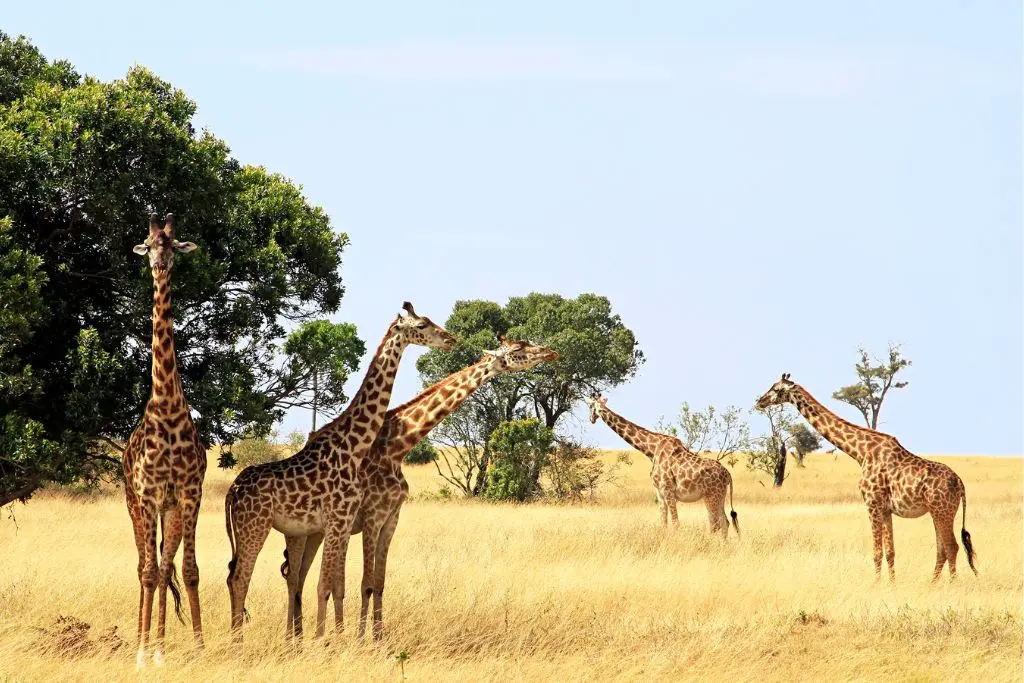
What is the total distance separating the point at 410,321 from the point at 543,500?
937 inches

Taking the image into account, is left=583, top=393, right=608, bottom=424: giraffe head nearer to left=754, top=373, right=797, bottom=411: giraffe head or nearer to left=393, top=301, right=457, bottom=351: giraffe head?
left=754, top=373, right=797, bottom=411: giraffe head

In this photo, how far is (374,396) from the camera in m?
12.5

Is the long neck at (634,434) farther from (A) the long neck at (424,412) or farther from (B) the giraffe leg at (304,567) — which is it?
(B) the giraffe leg at (304,567)

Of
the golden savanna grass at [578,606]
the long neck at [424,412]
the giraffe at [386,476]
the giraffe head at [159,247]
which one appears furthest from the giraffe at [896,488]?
the giraffe head at [159,247]

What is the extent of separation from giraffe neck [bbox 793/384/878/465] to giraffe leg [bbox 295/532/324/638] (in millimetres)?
8867

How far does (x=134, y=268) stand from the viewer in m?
15.7

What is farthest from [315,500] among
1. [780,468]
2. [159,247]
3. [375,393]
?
[780,468]

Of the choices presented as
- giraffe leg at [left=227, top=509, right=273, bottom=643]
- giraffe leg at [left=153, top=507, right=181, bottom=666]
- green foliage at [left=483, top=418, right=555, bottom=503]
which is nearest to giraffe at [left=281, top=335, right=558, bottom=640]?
giraffe leg at [left=227, top=509, right=273, bottom=643]

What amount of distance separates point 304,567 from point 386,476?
1276 millimetres

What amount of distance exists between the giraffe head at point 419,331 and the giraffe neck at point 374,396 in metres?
0.07

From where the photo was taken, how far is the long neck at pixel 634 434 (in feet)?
77.9

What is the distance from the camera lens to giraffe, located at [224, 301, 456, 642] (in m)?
11.5

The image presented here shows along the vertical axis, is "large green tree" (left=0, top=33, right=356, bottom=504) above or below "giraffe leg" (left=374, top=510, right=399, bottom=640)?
above

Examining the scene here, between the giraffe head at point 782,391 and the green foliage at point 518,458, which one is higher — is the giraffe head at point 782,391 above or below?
above
